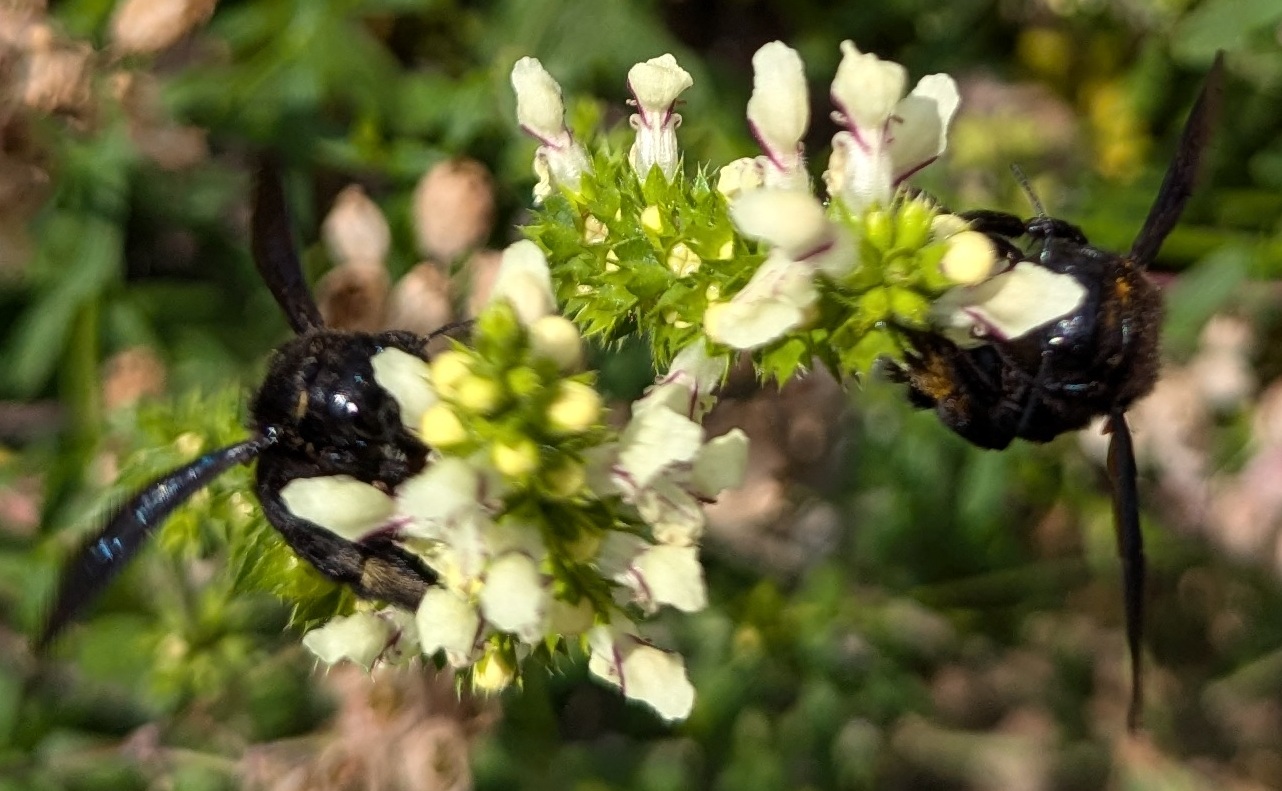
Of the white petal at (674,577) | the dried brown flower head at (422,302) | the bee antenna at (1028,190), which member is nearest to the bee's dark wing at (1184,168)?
the bee antenna at (1028,190)

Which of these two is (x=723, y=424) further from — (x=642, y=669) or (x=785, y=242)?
(x=785, y=242)

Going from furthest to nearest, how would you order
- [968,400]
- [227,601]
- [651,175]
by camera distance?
[227,601] → [968,400] → [651,175]

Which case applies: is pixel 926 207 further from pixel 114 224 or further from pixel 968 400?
pixel 114 224

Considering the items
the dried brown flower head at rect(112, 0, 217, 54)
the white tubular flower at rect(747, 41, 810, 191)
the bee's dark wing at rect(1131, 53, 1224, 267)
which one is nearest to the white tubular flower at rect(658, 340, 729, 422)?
the white tubular flower at rect(747, 41, 810, 191)

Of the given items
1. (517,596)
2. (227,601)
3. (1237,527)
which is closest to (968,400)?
(517,596)

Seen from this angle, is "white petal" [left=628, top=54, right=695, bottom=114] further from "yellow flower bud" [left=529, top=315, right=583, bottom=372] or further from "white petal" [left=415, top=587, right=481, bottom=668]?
"white petal" [left=415, top=587, right=481, bottom=668]

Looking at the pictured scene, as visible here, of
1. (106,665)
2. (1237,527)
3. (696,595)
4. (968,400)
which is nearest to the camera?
(696,595)

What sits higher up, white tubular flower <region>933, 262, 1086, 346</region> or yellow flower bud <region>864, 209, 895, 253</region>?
yellow flower bud <region>864, 209, 895, 253</region>
